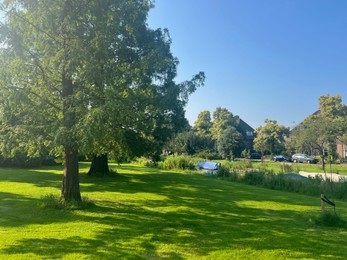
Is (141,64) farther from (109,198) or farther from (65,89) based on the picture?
(109,198)

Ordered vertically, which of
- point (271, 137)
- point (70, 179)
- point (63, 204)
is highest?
point (271, 137)

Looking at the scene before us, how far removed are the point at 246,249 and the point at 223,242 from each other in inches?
22.8

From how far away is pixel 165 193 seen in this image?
1367 centimetres

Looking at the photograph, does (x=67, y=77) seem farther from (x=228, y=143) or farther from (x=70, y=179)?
(x=228, y=143)

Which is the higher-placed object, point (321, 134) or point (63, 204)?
point (321, 134)

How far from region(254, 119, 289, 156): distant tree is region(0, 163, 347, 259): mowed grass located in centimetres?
4493

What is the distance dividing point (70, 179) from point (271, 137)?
50819 millimetres

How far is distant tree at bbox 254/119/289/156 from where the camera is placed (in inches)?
2174

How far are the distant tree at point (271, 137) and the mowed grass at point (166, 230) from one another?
44.9 m

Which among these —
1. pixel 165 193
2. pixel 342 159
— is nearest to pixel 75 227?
pixel 165 193

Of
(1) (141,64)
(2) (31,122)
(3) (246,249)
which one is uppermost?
(1) (141,64)

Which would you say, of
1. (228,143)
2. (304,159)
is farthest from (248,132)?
(304,159)

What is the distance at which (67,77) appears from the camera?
367 inches

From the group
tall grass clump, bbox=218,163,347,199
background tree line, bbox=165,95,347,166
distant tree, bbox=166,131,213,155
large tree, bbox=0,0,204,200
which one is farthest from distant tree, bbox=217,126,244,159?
large tree, bbox=0,0,204,200
